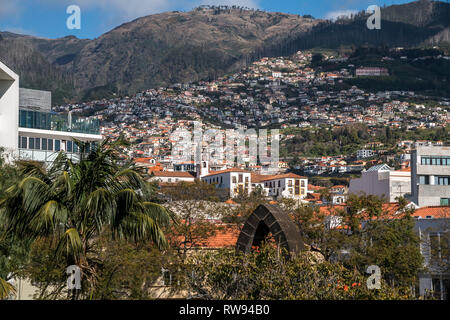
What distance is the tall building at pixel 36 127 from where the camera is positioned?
2889 centimetres

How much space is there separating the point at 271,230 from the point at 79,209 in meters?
5.39

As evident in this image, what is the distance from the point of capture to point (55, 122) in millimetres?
40969

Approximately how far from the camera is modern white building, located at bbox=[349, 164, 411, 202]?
82188 mm

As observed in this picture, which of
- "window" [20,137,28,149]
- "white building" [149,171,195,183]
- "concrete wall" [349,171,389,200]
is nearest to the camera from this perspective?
"window" [20,137,28,149]

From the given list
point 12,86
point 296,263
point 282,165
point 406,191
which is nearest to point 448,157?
point 406,191

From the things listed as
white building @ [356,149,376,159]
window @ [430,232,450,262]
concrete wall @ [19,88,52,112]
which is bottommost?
window @ [430,232,450,262]

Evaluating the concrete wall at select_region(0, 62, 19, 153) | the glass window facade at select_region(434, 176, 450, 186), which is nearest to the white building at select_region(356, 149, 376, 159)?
the glass window facade at select_region(434, 176, 450, 186)

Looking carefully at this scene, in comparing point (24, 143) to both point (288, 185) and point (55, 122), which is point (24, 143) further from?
point (288, 185)

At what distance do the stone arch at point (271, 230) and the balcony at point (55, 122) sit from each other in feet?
79.0

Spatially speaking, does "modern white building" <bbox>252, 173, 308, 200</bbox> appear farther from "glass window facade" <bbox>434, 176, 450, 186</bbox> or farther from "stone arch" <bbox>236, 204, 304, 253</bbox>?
"stone arch" <bbox>236, 204, 304, 253</bbox>

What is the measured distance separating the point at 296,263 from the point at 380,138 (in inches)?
7472

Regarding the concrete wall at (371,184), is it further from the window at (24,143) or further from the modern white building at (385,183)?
the window at (24,143)
